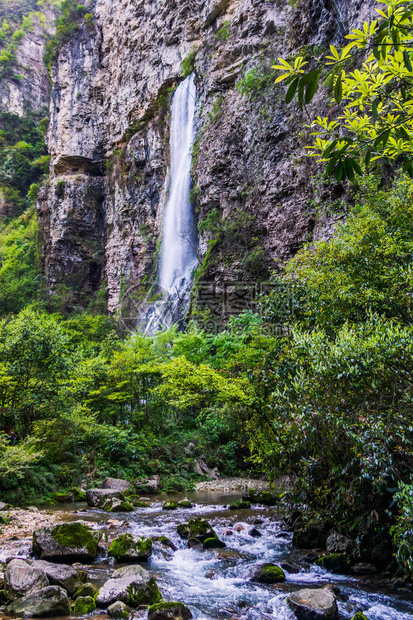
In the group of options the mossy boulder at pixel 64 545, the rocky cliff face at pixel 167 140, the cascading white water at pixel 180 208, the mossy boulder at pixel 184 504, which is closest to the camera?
the mossy boulder at pixel 64 545

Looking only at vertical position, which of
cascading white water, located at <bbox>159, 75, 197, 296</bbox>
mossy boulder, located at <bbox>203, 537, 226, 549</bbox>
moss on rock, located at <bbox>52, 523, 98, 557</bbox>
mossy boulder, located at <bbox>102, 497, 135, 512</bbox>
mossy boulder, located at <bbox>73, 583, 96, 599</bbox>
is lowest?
mossy boulder, located at <bbox>102, 497, 135, 512</bbox>

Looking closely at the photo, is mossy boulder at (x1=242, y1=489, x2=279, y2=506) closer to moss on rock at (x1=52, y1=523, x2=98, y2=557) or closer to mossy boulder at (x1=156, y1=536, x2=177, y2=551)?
mossy boulder at (x1=156, y1=536, x2=177, y2=551)

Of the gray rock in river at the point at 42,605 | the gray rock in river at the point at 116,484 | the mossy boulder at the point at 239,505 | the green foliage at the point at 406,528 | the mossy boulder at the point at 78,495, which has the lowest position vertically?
the gray rock in river at the point at 116,484

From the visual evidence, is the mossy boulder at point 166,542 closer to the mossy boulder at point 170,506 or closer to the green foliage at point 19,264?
the mossy boulder at point 170,506

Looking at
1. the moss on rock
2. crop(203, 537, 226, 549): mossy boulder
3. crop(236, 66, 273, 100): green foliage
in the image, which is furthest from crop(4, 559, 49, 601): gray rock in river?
crop(236, 66, 273, 100): green foliage

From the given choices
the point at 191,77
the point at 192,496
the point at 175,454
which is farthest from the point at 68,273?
the point at 192,496

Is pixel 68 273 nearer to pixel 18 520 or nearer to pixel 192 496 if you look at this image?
pixel 192 496

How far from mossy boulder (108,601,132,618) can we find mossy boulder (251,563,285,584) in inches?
86.7

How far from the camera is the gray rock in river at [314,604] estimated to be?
16.6ft

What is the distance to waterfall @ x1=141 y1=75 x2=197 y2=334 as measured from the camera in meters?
29.0

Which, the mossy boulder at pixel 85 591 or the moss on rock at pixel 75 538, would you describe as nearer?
the mossy boulder at pixel 85 591

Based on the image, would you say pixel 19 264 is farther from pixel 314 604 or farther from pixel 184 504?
pixel 314 604

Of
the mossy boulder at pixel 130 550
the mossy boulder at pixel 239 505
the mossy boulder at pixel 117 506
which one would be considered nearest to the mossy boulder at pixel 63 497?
the mossy boulder at pixel 117 506

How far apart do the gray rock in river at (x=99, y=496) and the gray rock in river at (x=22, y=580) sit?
20.4ft
